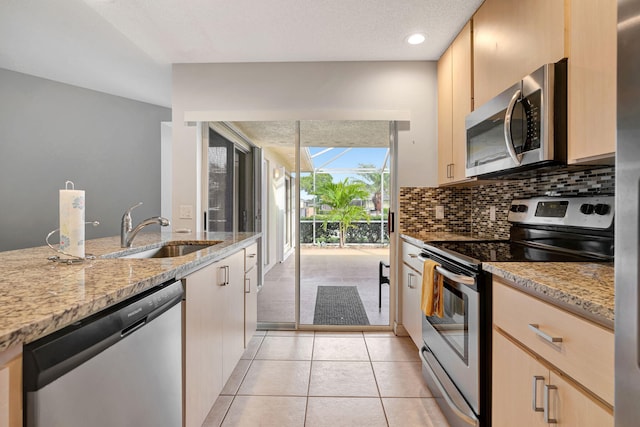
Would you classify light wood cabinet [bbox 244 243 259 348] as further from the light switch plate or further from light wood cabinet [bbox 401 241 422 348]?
light wood cabinet [bbox 401 241 422 348]

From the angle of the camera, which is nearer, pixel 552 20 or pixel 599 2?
pixel 599 2

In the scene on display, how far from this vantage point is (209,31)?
242 cm

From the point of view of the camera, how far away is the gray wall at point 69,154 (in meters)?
3.16

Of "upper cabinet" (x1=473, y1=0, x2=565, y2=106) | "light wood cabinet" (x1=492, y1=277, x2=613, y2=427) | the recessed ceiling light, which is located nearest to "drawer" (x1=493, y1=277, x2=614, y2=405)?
"light wood cabinet" (x1=492, y1=277, x2=613, y2=427)

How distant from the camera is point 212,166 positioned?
10.8 feet

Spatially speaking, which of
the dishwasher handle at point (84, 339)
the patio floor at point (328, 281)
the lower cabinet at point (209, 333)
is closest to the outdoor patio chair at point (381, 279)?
the patio floor at point (328, 281)

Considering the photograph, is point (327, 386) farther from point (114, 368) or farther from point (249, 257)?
Answer: point (114, 368)

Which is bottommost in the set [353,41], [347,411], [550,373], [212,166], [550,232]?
[347,411]

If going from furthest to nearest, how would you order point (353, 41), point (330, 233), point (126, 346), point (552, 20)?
point (330, 233) < point (353, 41) < point (552, 20) < point (126, 346)

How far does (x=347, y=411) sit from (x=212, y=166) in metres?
2.52

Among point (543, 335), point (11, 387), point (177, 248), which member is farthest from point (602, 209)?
point (177, 248)

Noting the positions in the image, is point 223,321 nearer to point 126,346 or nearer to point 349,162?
point 126,346

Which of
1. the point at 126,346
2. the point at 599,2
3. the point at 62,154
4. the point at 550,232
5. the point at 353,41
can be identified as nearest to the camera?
the point at 126,346

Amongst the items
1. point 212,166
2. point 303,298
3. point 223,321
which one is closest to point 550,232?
point 223,321
